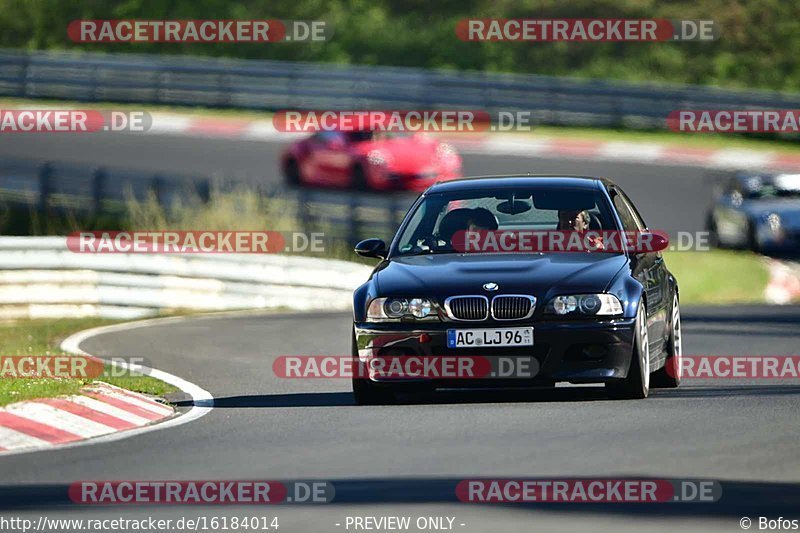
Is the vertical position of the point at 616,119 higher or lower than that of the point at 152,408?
higher

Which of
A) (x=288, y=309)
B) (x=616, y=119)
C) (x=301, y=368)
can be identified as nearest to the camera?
(x=301, y=368)

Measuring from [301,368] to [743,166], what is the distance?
71.9 feet

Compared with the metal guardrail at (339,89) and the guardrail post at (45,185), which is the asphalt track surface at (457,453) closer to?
the guardrail post at (45,185)

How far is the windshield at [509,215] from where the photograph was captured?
39.0ft

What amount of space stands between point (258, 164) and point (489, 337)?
82.3ft

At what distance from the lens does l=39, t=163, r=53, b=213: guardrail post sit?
26547 mm

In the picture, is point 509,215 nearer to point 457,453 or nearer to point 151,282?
point 457,453

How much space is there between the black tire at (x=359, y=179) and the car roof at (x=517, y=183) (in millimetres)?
19737

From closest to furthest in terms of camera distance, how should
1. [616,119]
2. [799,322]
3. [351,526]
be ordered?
[351,526], [799,322], [616,119]

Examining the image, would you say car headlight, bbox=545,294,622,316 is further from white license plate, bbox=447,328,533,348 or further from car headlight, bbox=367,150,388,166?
car headlight, bbox=367,150,388,166

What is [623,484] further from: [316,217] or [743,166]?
[743,166]

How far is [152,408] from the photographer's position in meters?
11.7

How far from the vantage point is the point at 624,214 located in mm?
12469

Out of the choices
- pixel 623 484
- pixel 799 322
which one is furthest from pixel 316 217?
pixel 623 484
